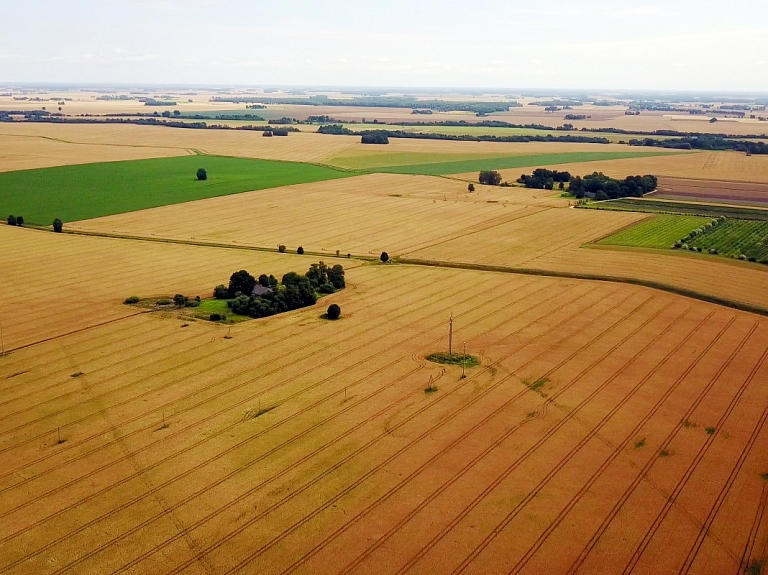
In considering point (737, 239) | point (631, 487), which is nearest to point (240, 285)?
point (631, 487)

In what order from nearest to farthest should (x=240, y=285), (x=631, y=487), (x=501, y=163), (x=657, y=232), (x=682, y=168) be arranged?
(x=631, y=487)
(x=240, y=285)
(x=657, y=232)
(x=682, y=168)
(x=501, y=163)

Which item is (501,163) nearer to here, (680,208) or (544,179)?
(544,179)

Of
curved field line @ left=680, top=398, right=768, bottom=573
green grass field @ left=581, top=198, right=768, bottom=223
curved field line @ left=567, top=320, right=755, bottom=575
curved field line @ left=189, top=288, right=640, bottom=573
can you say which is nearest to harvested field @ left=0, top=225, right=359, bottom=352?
curved field line @ left=189, top=288, right=640, bottom=573

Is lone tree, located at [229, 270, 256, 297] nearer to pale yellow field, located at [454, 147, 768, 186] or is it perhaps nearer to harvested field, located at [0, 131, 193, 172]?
pale yellow field, located at [454, 147, 768, 186]

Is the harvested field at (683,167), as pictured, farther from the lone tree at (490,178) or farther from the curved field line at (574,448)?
the curved field line at (574,448)

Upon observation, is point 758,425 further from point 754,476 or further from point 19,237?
point 19,237
